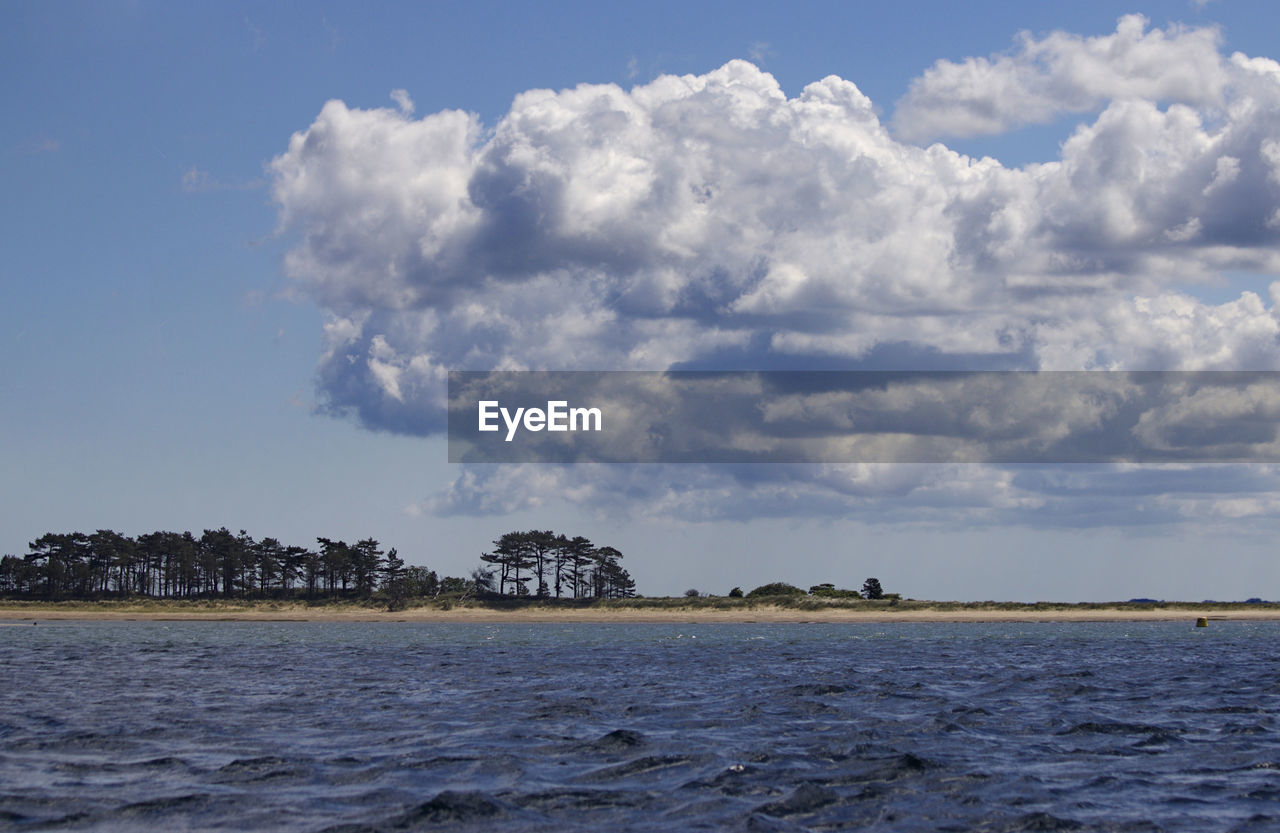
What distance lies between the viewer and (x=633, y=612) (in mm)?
165875

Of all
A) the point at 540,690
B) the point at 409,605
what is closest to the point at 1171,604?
the point at 409,605

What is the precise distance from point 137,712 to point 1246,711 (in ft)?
117

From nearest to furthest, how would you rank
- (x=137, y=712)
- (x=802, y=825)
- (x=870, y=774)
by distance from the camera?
(x=802, y=825)
(x=870, y=774)
(x=137, y=712)

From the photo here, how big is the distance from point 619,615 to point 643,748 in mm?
134532

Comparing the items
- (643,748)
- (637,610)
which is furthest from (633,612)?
(643,748)

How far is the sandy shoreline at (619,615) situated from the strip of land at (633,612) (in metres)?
0.15

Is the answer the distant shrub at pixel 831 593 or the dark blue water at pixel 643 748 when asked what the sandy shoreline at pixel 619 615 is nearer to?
the distant shrub at pixel 831 593

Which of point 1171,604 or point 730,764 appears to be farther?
point 1171,604

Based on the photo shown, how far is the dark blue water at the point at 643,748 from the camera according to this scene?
63.0 ft

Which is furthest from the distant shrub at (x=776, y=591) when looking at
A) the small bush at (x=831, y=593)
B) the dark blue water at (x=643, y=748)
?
the dark blue water at (x=643, y=748)

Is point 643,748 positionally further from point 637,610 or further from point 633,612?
point 637,610

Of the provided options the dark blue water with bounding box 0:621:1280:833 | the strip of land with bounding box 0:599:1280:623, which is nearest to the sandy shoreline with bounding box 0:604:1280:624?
the strip of land with bounding box 0:599:1280:623

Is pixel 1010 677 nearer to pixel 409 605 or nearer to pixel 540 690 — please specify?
pixel 540 690

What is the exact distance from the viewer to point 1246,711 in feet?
113
